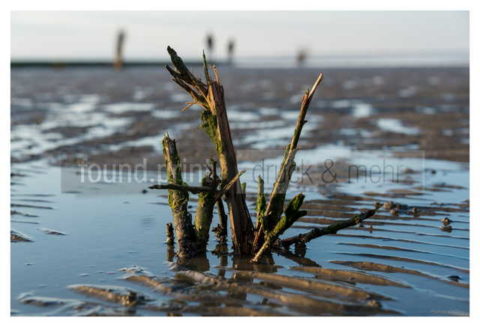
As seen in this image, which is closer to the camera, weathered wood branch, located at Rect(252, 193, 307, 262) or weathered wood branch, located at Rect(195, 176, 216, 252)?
weathered wood branch, located at Rect(252, 193, 307, 262)

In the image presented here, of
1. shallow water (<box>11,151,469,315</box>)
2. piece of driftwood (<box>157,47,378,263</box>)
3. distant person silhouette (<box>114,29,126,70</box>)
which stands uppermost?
distant person silhouette (<box>114,29,126,70</box>)

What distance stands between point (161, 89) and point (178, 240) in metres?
21.4

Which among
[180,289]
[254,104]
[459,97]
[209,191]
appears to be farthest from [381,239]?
[459,97]

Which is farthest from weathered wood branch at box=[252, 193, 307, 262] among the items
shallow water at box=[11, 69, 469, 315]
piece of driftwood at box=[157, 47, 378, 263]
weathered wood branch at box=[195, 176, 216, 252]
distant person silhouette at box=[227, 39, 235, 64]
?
distant person silhouette at box=[227, 39, 235, 64]

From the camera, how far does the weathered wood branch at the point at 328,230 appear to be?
5.76 metres

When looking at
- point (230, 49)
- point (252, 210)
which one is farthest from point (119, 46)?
point (252, 210)

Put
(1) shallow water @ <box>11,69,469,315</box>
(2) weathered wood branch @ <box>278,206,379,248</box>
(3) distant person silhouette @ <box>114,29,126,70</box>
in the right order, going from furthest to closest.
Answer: (3) distant person silhouette @ <box>114,29,126,70</box>, (2) weathered wood branch @ <box>278,206,379,248</box>, (1) shallow water @ <box>11,69,469,315</box>

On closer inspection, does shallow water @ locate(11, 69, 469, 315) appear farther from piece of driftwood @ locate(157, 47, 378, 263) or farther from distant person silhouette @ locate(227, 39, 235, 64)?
distant person silhouette @ locate(227, 39, 235, 64)

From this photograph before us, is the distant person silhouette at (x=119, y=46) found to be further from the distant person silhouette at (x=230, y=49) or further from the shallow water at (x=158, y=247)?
the shallow water at (x=158, y=247)

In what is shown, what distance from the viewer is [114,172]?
1031cm

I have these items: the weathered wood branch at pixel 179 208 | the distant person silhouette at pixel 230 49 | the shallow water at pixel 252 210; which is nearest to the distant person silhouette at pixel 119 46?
the distant person silhouette at pixel 230 49

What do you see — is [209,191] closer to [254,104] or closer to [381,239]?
[381,239]

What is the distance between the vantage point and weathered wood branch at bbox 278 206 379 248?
5.76 metres

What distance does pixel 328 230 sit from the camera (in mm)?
5852
